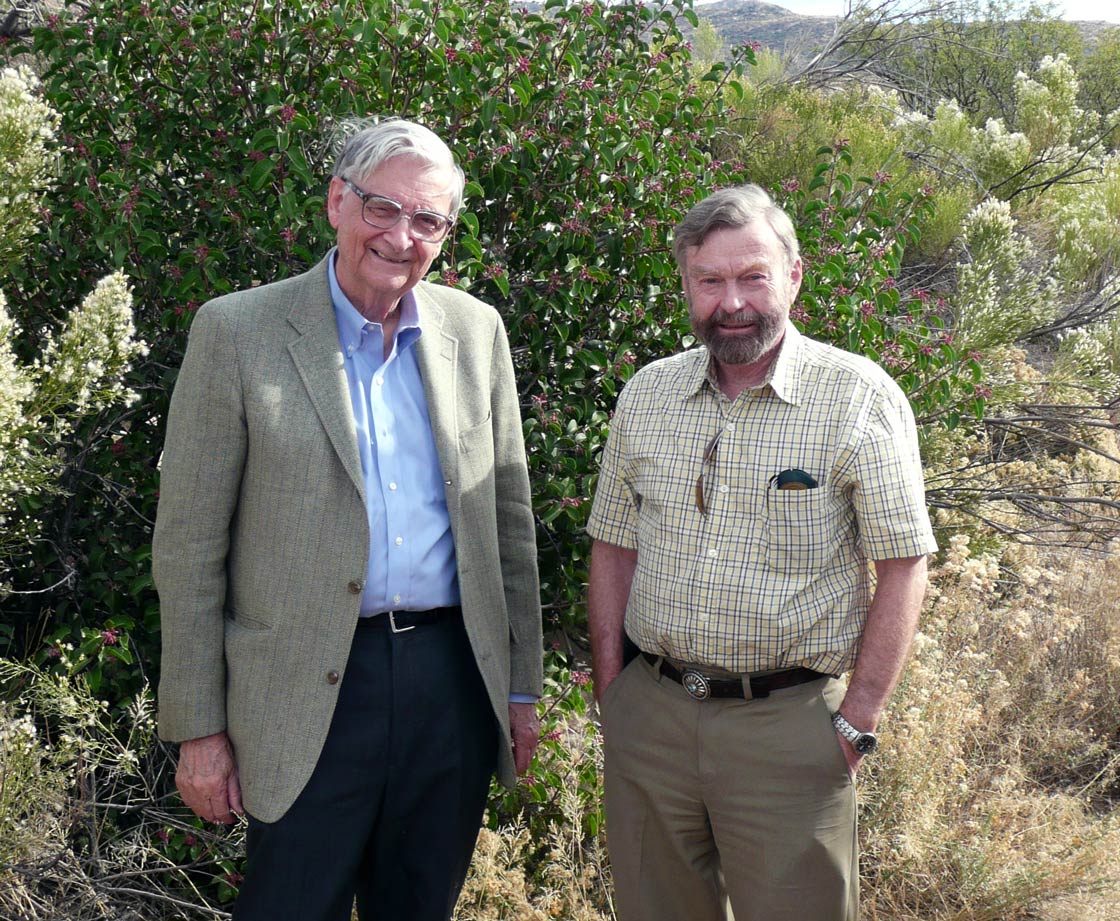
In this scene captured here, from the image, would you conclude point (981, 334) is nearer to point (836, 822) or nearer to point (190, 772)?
point (836, 822)

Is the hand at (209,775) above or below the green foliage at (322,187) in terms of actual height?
below

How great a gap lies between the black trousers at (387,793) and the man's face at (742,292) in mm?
880

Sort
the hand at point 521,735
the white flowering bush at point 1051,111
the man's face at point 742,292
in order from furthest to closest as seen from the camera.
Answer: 1. the white flowering bush at point 1051,111
2. the hand at point 521,735
3. the man's face at point 742,292

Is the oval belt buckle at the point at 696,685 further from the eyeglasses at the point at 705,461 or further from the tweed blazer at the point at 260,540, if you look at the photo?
the tweed blazer at the point at 260,540

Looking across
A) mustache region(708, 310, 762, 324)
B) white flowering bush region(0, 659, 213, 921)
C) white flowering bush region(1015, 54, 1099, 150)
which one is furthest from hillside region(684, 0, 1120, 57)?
white flowering bush region(0, 659, 213, 921)

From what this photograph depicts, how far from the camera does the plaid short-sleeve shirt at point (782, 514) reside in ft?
7.64

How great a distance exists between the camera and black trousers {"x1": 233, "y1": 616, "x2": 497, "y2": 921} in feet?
A: 7.40

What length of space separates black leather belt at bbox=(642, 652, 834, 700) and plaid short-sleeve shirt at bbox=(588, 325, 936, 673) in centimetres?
3

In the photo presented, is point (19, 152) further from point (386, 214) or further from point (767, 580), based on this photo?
point (767, 580)

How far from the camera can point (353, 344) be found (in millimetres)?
2346

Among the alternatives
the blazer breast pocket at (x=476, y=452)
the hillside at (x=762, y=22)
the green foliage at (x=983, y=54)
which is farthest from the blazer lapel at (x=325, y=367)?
the hillside at (x=762, y=22)

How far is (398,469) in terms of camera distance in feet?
Result: 7.55

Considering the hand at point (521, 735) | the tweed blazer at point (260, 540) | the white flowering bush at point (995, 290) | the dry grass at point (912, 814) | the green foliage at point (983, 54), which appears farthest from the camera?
the green foliage at point (983, 54)

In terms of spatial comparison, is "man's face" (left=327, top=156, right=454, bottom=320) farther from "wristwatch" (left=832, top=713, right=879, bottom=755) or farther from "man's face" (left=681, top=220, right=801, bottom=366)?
"wristwatch" (left=832, top=713, right=879, bottom=755)
